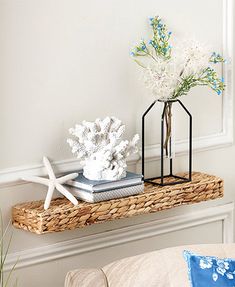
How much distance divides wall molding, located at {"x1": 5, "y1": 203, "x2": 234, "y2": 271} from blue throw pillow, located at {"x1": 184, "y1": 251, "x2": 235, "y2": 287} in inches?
21.1

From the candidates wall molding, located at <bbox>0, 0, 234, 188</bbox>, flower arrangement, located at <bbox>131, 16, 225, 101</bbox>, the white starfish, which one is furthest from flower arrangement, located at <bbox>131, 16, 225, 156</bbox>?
the white starfish

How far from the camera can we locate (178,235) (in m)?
3.07

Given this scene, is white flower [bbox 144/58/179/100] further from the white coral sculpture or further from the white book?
the white book

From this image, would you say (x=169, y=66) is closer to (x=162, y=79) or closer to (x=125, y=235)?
(x=162, y=79)

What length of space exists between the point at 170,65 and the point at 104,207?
2.11ft

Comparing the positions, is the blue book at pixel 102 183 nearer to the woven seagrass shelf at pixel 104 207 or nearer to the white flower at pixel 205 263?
the woven seagrass shelf at pixel 104 207

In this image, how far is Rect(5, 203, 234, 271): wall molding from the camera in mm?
→ 2635

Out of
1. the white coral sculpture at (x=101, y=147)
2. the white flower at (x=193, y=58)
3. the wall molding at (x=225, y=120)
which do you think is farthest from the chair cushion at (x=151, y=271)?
the white flower at (x=193, y=58)

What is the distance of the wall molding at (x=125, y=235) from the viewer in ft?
8.64

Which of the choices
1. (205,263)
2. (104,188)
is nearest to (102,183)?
(104,188)

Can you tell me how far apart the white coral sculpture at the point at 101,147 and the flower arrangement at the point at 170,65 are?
253mm

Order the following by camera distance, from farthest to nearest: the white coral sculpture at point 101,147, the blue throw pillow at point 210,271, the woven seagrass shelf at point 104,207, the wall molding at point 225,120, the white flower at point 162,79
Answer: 1. the wall molding at point 225,120
2. the white flower at point 162,79
3. the white coral sculpture at point 101,147
4. the woven seagrass shelf at point 104,207
5. the blue throw pillow at point 210,271

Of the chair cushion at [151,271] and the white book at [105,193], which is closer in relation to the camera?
the chair cushion at [151,271]

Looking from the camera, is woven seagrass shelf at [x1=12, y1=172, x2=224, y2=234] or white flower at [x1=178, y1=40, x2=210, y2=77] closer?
woven seagrass shelf at [x1=12, y1=172, x2=224, y2=234]
